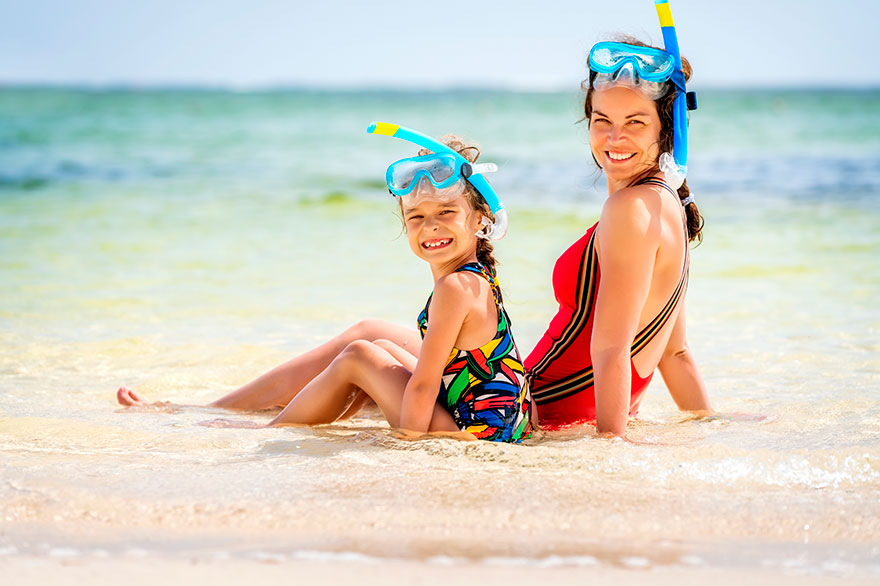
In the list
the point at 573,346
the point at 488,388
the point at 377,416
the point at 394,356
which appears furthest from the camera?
the point at 377,416

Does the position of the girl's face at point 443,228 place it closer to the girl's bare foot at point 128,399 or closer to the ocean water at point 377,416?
the ocean water at point 377,416

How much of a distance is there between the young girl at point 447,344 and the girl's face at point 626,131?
411 mm

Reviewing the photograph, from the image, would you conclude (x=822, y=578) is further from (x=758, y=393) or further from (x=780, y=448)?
(x=758, y=393)

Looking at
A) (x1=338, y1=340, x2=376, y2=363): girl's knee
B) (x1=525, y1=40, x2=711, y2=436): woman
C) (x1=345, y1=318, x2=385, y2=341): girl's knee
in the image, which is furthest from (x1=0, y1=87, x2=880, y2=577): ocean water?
(x1=345, y1=318, x2=385, y2=341): girl's knee

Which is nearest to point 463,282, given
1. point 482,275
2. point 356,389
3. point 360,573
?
point 482,275

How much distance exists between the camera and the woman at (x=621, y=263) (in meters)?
2.90

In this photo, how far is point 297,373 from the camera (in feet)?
12.4

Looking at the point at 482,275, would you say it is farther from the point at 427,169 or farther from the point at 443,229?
the point at 427,169

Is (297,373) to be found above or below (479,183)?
below

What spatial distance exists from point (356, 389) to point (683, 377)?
1276 millimetres

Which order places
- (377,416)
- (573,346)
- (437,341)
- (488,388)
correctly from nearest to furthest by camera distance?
(437,341) → (488,388) → (573,346) → (377,416)

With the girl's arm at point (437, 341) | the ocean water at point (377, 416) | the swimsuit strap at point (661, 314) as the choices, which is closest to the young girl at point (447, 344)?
the girl's arm at point (437, 341)

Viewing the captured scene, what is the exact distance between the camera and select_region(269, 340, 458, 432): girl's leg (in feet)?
10.6

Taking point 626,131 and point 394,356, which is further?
point 394,356
